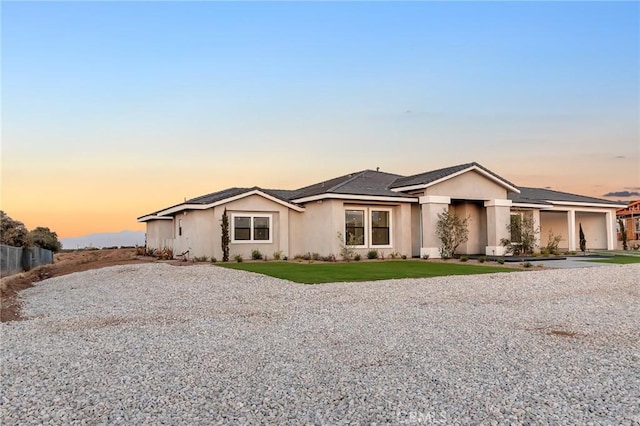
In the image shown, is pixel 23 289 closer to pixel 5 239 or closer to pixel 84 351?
pixel 84 351

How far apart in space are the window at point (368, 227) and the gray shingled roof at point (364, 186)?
3.08 feet

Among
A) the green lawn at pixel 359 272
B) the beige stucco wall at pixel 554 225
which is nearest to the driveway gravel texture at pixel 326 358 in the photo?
the green lawn at pixel 359 272

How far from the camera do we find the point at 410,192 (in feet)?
78.8

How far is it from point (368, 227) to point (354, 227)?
2.29ft

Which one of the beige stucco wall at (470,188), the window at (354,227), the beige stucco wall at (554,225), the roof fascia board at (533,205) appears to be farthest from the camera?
the beige stucco wall at (554,225)

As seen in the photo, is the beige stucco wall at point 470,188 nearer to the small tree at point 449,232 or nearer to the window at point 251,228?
the small tree at point 449,232

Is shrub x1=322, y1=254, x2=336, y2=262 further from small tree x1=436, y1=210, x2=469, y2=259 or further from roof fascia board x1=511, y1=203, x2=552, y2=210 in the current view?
roof fascia board x1=511, y1=203, x2=552, y2=210

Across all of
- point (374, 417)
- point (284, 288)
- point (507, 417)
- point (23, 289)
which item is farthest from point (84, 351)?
point (23, 289)

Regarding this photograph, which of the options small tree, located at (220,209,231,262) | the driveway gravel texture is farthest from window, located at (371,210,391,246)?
the driveway gravel texture

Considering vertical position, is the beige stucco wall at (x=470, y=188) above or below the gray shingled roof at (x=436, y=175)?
below

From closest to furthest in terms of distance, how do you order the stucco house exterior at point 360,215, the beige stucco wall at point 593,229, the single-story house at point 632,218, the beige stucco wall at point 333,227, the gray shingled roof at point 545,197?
1. the beige stucco wall at point 333,227
2. the stucco house exterior at point 360,215
3. the gray shingled roof at point 545,197
4. the beige stucco wall at point 593,229
5. the single-story house at point 632,218

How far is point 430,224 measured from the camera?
75.5 ft

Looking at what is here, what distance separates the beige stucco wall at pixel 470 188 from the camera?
23609 mm

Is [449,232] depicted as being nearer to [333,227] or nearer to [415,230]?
[415,230]
